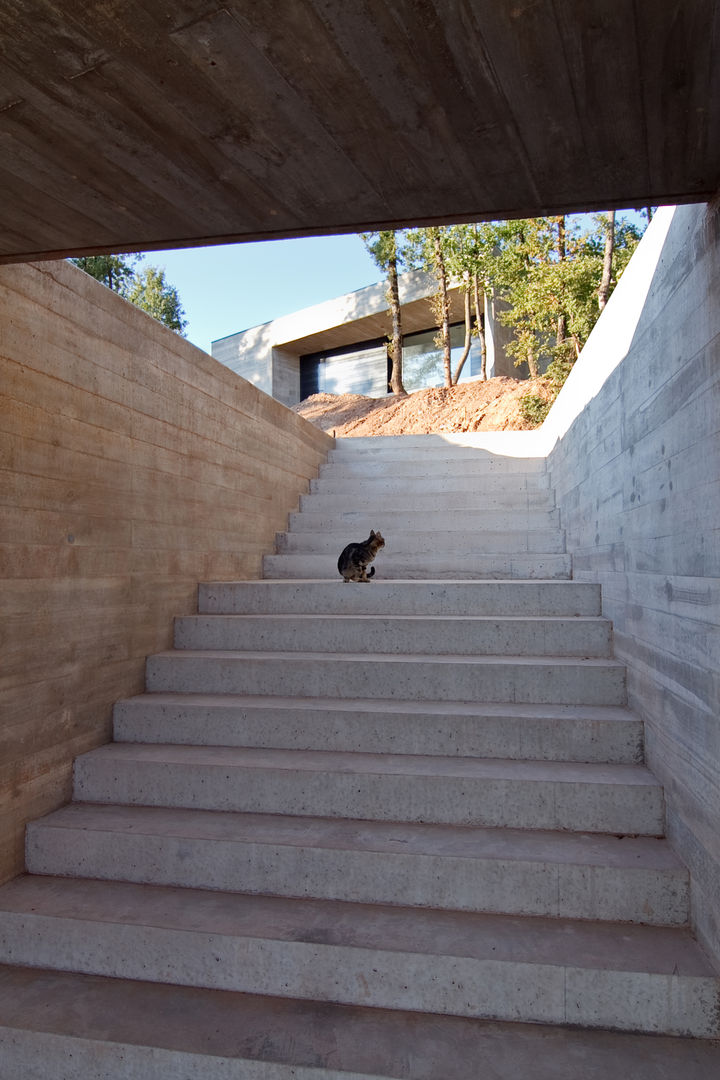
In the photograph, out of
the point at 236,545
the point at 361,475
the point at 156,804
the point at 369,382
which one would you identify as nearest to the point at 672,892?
the point at 156,804

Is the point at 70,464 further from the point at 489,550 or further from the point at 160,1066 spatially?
the point at 489,550

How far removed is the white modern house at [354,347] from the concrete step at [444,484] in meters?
7.84

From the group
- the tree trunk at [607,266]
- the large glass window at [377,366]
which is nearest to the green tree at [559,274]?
the tree trunk at [607,266]

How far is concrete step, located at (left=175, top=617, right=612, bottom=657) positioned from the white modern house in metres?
10.6

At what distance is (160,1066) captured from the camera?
173 cm

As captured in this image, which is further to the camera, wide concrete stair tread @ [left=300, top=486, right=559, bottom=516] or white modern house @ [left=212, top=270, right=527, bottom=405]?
white modern house @ [left=212, top=270, right=527, bottom=405]

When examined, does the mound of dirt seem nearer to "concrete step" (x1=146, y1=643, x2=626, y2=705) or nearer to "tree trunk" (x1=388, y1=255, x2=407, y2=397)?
"tree trunk" (x1=388, y1=255, x2=407, y2=397)

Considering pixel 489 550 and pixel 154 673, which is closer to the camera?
pixel 154 673

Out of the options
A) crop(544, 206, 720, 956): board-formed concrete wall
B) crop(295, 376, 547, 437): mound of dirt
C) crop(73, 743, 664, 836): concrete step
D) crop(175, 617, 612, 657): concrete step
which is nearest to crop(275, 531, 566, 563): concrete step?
crop(175, 617, 612, 657): concrete step

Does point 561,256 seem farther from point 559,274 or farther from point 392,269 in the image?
point 392,269

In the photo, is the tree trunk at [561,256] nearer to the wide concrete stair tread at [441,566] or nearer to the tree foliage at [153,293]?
the wide concrete stair tread at [441,566]

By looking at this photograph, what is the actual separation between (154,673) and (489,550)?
245 cm

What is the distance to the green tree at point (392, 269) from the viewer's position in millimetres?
13250

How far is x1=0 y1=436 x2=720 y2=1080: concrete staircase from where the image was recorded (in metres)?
1.77
